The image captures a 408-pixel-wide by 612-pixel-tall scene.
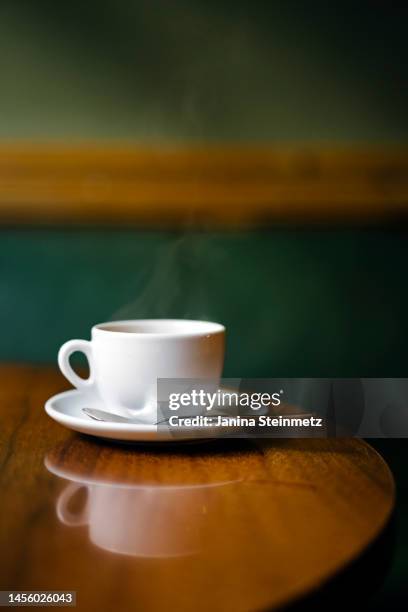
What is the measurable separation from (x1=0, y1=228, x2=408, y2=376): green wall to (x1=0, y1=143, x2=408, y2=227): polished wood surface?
0.04 m

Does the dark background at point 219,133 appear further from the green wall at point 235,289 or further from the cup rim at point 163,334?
the cup rim at point 163,334

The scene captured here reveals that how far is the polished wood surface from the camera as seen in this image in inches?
62.9

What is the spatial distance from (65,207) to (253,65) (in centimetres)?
54

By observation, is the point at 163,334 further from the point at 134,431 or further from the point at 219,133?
the point at 219,133

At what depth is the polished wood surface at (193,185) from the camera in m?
1.60

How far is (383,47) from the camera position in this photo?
1.66 meters

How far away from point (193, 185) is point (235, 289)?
10.0 inches

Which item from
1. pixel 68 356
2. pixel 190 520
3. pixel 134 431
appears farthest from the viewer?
pixel 68 356

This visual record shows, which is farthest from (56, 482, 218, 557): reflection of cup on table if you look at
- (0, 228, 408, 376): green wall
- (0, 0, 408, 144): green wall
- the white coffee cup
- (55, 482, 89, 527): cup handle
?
(0, 0, 408, 144): green wall

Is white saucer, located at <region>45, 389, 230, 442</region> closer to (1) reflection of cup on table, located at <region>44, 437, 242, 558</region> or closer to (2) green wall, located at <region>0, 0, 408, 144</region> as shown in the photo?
(1) reflection of cup on table, located at <region>44, 437, 242, 558</region>

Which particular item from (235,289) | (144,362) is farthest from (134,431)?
(235,289)

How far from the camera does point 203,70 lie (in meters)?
1.65

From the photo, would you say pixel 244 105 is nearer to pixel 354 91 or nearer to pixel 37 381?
pixel 354 91

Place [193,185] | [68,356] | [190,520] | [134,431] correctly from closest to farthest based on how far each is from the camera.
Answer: [190,520]
[134,431]
[68,356]
[193,185]
